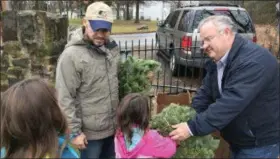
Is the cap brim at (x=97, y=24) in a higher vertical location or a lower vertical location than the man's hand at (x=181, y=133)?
higher

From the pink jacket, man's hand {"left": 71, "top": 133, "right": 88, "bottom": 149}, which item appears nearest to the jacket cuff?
the pink jacket

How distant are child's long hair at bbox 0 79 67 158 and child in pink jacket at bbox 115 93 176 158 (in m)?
0.73

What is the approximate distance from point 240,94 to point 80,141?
1.18 m

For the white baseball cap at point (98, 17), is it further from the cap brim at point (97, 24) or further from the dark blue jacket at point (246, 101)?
the dark blue jacket at point (246, 101)

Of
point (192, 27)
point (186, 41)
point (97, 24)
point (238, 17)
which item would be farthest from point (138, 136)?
point (238, 17)

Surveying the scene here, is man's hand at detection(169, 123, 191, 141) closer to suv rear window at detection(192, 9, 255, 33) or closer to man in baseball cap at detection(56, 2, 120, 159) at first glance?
man in baseball cap at detection(56, 2, 120, 159)

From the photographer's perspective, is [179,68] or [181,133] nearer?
[181,133]

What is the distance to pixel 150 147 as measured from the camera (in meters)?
2.17

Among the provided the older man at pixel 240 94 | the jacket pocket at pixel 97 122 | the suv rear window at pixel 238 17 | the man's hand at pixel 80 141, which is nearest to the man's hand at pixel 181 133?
the older man at pixel 240 94

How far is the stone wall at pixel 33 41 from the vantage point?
411cm

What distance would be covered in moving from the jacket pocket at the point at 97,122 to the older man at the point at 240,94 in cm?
57

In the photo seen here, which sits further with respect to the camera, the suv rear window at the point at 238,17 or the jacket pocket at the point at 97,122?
the suv rear window at the point at 238,17

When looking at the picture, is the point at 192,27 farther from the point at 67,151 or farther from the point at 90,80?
the point at 67,151

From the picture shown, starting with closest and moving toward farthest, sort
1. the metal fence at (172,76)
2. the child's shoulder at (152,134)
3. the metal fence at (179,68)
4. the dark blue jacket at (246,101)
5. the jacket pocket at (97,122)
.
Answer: the dark blue jacket at (246,101), the child's shoulder at (152,134), the jacket pocket at (97,122), the metal fence at (172,76), the metal fence at (179,68)
